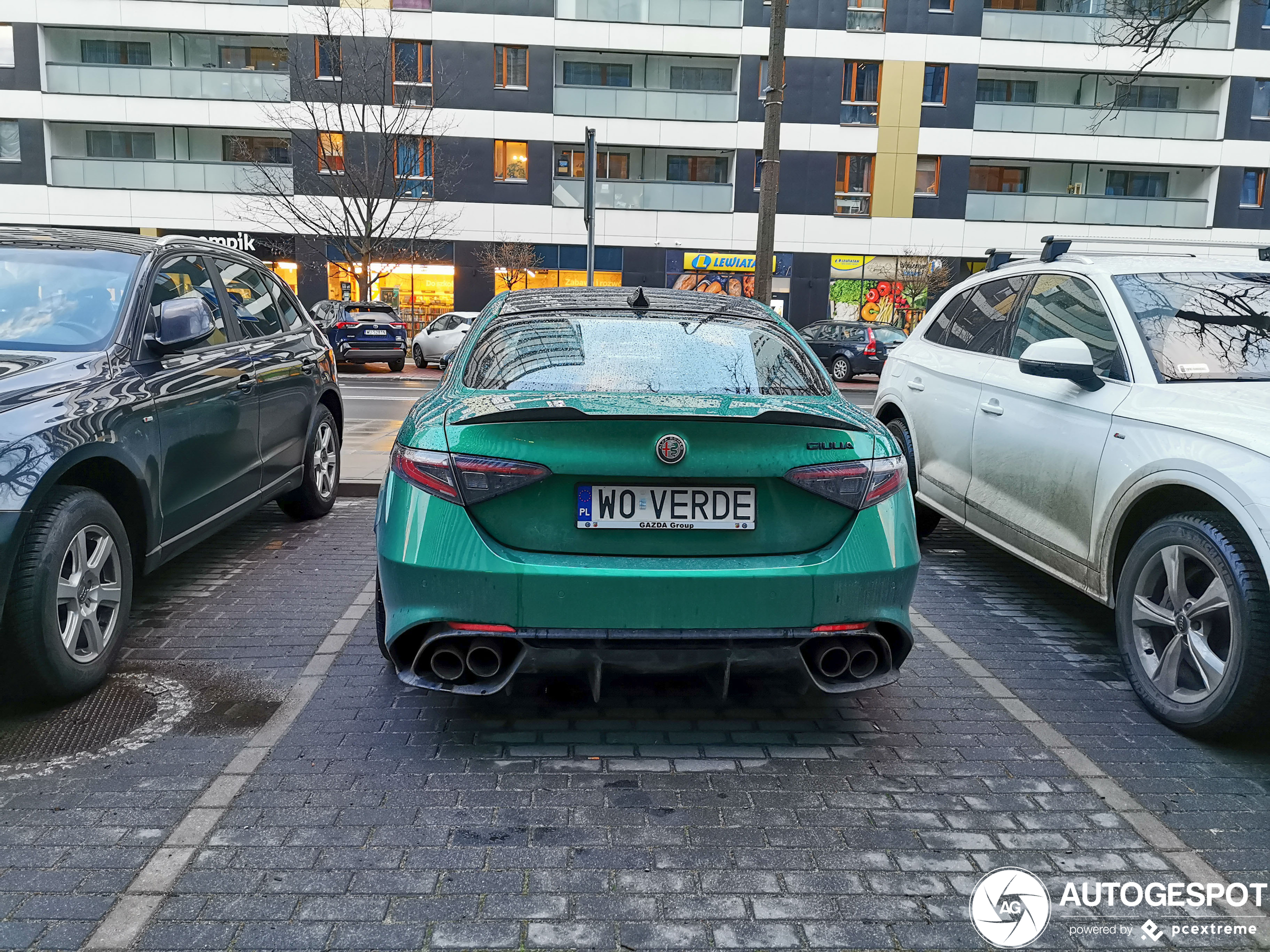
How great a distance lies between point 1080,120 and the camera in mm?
34625

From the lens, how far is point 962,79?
34562 mm

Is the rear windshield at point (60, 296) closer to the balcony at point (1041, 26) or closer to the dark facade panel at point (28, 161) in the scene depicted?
the dark facade panel at point (28, 161)

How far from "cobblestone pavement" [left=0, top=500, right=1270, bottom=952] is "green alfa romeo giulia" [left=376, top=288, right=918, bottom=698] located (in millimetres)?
344

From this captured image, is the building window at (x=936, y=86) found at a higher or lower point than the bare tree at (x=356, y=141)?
higher

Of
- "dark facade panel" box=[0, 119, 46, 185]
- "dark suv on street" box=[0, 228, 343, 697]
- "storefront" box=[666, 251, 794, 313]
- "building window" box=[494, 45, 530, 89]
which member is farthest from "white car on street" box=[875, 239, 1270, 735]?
"dark facade panel" box=[0, 119, 46, 185]

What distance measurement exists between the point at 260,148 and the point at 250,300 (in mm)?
31159

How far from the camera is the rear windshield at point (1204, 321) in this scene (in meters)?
4.19

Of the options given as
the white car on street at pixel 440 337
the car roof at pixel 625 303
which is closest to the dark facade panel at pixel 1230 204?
the white car on street at pixel 440 337

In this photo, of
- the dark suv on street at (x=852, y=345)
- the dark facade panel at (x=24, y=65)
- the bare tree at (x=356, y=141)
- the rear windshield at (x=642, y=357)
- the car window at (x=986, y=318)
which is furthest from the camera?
the dark facade panel at (x=24, y=65)

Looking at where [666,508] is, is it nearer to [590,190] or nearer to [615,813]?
[615,813]

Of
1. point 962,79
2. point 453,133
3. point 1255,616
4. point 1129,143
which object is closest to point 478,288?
point 453,133

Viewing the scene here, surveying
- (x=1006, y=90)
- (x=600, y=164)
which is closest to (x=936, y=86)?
(x=1006, y=90)

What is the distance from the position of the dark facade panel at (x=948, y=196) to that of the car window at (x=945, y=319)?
3004 cm

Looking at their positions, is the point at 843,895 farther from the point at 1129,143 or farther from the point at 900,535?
the point at 1129,143
